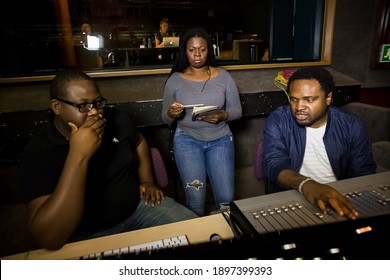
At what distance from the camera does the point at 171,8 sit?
29.1 ft

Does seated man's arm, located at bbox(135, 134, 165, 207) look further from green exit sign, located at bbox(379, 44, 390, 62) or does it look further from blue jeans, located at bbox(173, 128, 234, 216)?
green exit sign, located at bbox(379, 44, 390, 62)

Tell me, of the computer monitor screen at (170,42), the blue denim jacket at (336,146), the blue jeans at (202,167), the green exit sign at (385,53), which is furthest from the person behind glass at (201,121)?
the green exit sign at (385,53)

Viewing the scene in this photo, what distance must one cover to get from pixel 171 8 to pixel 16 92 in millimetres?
6960

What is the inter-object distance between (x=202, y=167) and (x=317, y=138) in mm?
884

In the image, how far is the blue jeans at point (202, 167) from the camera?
2164mm

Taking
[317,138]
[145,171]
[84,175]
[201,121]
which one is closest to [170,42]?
[201,121]

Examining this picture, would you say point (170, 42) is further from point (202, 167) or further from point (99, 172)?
point (99, 172)

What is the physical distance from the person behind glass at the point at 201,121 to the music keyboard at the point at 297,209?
1.16 m

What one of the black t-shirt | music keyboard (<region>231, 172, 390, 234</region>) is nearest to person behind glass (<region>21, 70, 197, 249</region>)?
the black t-shirt

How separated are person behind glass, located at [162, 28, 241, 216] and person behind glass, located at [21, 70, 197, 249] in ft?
1.59

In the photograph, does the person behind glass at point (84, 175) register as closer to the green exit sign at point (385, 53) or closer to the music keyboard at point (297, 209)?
the music keyboard at point (297, 209)

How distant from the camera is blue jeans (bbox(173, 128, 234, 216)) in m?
2.16

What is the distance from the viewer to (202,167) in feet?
7.20
